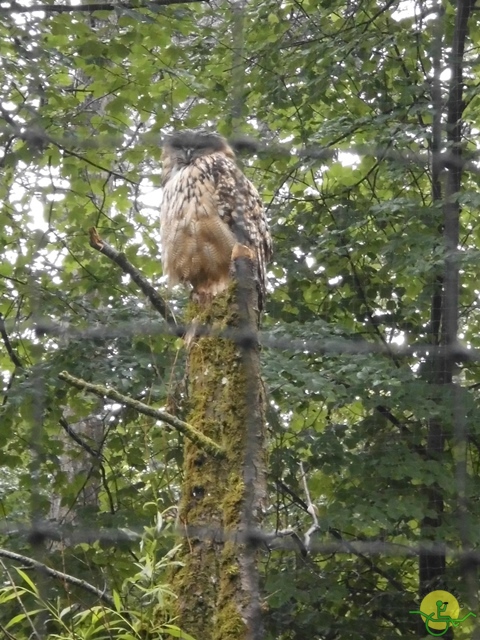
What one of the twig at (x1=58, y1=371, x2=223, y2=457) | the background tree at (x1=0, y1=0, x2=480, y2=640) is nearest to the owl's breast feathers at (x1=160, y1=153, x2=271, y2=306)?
the background tree at (x1=0, y1=0, x2=480, y2=640)

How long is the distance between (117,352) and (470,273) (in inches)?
36.8

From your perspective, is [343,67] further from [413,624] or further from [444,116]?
[413,624]

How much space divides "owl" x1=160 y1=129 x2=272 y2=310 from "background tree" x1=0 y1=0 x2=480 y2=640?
19 cm

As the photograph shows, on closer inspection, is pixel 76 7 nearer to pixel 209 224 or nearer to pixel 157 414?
pixel 209 224

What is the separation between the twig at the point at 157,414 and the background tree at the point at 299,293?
0.47 metres

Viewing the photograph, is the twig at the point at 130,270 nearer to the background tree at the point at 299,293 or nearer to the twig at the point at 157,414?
the background tree at the point at 299,293

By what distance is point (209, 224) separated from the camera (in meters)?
1.96

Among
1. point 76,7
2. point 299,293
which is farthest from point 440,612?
point 76,7

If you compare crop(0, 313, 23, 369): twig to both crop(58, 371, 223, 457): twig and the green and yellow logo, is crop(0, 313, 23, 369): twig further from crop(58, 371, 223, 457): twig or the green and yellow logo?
the green and yellow logo

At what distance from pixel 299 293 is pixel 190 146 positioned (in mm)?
532

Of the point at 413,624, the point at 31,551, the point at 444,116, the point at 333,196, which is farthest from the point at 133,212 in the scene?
the point at 413,624

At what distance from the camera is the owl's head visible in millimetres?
2254

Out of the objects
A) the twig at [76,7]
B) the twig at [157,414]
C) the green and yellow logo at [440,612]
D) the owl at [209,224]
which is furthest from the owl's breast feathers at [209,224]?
the green and yellow logo at [440,612]

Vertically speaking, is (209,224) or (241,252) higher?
(209,224)
